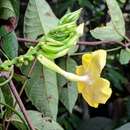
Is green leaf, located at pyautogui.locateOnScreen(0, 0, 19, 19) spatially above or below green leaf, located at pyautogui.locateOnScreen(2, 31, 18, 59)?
above

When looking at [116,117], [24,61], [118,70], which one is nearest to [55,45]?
[24,61]

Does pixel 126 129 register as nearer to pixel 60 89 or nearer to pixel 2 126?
pixel 60 89

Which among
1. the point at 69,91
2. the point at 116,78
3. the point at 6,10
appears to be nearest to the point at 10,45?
the point at 6,10

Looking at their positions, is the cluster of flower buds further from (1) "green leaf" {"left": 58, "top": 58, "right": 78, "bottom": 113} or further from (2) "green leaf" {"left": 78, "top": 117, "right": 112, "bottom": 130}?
(2) "green leaf" {"left": 78, "top": 117, "right": 112, "bottom": 130}

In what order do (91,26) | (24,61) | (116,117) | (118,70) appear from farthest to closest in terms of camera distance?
(116,117)
(118,70)
(91,26)
(24,61)

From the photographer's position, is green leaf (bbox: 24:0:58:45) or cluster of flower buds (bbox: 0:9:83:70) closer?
cluster of flower buds (bbox: 0:9:83:70)

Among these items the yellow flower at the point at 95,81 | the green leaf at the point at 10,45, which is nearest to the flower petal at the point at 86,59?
the yellow flower at the point at 95,81

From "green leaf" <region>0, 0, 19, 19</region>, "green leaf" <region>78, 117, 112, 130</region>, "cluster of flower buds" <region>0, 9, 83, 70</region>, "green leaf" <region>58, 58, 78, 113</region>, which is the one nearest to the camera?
"cluster of flower buds" <region>0, 9, 83, 70</region>

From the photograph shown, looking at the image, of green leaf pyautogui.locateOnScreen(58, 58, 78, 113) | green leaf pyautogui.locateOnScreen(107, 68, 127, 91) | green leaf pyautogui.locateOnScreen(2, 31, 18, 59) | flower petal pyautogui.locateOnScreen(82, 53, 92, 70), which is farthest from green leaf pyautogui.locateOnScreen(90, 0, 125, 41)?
green leaf pyautogui.locateOnScreen(107, 68, 127, 91)
